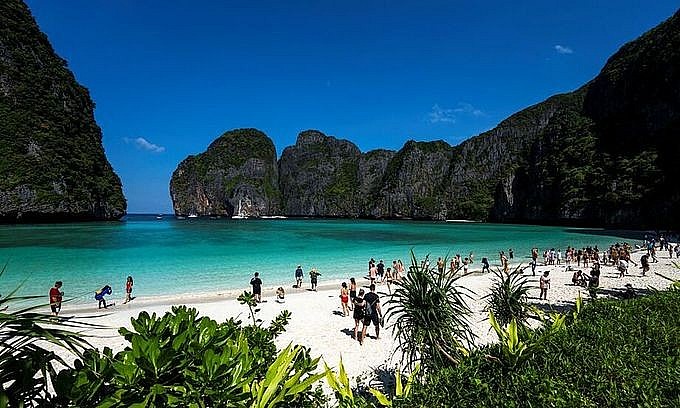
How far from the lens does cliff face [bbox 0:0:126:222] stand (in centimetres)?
6922

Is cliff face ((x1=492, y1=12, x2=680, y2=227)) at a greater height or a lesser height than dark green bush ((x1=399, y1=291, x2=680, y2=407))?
greater

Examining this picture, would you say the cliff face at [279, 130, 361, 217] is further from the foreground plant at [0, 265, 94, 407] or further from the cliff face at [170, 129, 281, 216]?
the foreground plant at [0, 265, 94, 407]

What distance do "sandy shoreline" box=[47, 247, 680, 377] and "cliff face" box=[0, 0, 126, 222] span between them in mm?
75744

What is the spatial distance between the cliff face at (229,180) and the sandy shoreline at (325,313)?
502 ft

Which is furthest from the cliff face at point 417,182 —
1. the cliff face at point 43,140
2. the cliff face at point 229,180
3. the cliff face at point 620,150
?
the cliff face at point 43,140

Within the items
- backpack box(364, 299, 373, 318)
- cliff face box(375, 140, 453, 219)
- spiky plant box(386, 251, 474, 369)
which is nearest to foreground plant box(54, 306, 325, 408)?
spiky plant box(386, 251, 474, 369)

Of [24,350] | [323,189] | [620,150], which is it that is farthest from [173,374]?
[323,189]

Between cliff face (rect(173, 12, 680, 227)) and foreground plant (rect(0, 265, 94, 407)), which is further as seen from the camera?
cliff face (rect(173, 12, 680, 227))

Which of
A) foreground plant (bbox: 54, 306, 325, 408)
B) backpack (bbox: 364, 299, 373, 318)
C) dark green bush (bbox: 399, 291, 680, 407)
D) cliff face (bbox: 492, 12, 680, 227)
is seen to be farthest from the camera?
cliff face (bbox: 492, 12, 680, 227)

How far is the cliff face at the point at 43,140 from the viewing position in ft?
227

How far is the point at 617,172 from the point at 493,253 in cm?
6164

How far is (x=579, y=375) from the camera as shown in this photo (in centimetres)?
299

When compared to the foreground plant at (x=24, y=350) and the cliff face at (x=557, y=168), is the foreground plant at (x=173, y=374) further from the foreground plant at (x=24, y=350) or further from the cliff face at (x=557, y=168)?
the cliff face at (x=557, y=168)

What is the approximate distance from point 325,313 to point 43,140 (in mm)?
92982
